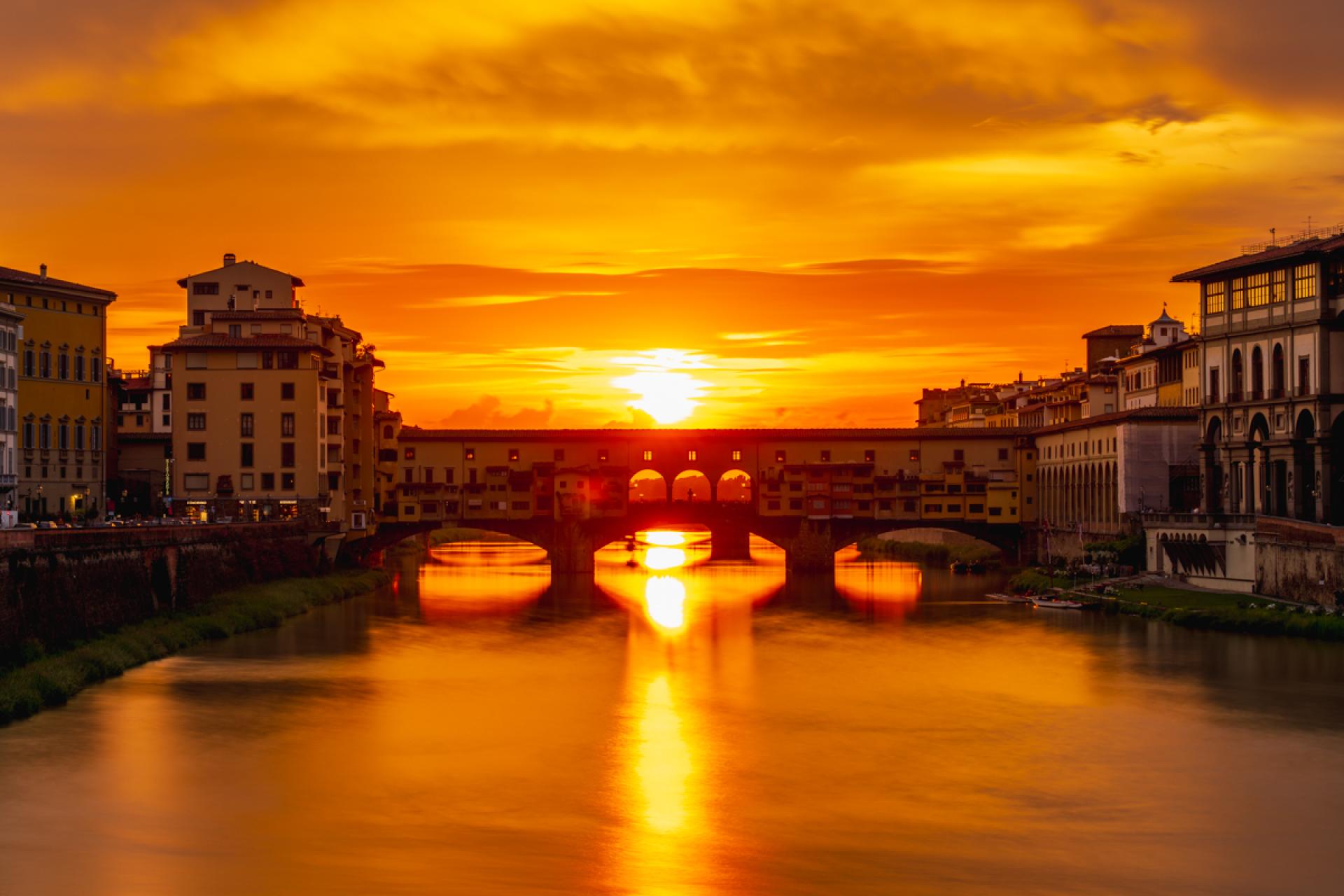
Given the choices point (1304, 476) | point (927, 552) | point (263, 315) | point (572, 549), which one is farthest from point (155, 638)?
point (927, 552)

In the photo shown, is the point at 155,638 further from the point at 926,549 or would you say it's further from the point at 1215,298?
the point at 926,549

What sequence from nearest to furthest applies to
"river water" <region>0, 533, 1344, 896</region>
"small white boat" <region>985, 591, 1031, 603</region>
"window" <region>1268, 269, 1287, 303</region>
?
"river water" <region>0, 533, 1344, 896</region> → "window" <region>1268, 269, 1287, 303</region> → "small white boat" <region>985, 591, 1031, 603</region>

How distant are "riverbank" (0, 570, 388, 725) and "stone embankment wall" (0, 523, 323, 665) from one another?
2.09 ft

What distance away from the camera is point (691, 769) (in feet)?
125

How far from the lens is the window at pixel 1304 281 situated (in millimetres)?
74312

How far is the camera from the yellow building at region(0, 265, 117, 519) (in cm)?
7581

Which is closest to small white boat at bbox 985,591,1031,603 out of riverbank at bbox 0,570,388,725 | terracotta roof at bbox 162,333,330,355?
riverbank at bbox 0,570,388,725

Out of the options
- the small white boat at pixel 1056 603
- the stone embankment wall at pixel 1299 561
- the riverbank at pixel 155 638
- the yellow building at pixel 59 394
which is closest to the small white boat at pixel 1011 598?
the small white boat at pixel 1056 603

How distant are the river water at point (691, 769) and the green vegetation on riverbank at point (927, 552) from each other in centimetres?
5268

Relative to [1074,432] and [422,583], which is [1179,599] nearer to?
[1074,432]

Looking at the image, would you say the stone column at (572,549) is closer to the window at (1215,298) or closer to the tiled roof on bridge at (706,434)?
the tiled roof on bridge at (706,434)

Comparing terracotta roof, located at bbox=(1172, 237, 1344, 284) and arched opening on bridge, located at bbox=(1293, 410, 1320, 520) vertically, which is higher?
terracotta roof, located at bbox=(1172, 237, 1344, 284)

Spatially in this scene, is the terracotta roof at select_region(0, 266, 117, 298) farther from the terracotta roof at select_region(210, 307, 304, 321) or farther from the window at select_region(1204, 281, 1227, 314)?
the window at select_region(1204, 281, 1227, 314)

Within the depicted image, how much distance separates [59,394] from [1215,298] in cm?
5567
